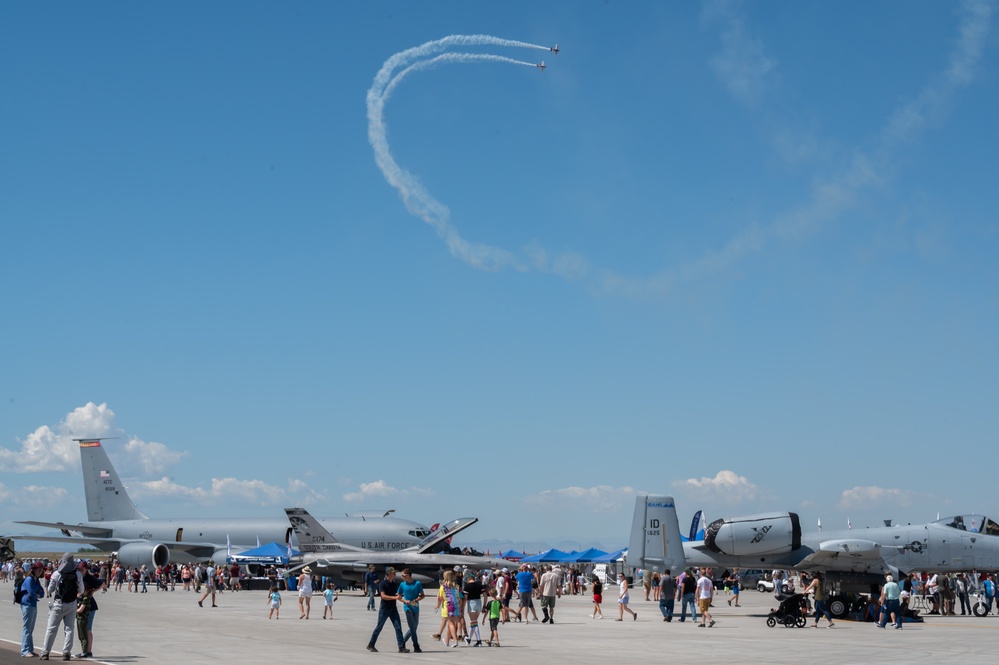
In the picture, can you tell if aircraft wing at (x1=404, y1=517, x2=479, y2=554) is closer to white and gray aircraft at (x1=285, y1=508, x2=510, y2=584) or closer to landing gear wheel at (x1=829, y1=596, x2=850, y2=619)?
white and gray aircraft at (x1=285, y1=508, x2=510, y2=584)

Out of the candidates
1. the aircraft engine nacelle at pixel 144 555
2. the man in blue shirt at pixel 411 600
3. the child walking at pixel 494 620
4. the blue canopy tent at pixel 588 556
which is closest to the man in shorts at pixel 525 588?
the child walking at pixel 494 620

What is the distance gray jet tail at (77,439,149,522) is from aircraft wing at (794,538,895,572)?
156 feet

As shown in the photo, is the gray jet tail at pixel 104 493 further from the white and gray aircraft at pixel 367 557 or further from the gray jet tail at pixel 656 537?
the gray jet tail at pixel 656 537

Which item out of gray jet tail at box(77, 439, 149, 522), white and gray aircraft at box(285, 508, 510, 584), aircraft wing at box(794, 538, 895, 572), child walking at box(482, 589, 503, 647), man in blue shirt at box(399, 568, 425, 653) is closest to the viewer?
man in blue shirt at box(399, 568, 425, 653)

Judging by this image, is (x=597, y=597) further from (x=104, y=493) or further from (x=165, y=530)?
(x=104, y=493)

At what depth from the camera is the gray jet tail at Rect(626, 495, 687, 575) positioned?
3319cm

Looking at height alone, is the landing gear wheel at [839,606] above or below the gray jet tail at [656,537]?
below

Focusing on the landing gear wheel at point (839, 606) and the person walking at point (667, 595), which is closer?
the person walking at point (667, 595)

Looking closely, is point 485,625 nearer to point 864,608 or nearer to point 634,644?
point 634,644

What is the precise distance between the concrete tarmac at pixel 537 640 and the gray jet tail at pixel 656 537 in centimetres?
416

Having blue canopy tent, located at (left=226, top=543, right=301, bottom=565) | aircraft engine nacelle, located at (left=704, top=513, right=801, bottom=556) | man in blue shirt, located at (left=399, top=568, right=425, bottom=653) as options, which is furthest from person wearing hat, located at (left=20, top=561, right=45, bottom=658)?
blue canopy tent, located at (left=226, top=543, right=301, bottom=565)

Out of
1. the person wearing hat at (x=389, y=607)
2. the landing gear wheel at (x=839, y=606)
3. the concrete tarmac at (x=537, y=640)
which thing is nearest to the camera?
the concrete tarmac at (x=537, y=640)

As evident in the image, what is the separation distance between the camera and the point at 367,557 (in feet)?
135

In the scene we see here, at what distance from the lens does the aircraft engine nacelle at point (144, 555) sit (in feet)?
169
